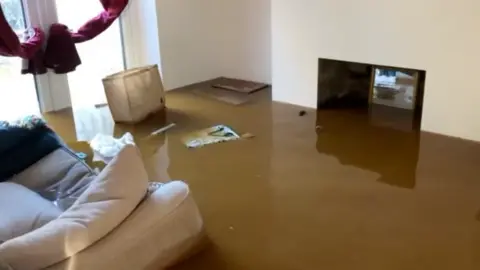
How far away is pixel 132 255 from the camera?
6.26ft

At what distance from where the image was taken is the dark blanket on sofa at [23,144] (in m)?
2.55

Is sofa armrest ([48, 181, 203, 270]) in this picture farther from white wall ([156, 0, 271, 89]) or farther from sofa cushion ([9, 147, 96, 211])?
white wall ([156, 0, 271, 89])

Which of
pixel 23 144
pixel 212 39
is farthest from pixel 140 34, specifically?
pixel 23 144

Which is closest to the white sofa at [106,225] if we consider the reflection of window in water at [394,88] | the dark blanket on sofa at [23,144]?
the dark blanket on sofa at [23,144]

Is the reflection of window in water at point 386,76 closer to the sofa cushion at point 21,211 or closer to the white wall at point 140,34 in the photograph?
the white wall at point 140,34

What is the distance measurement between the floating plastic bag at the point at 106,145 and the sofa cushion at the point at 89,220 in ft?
3.77

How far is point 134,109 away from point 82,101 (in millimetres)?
754

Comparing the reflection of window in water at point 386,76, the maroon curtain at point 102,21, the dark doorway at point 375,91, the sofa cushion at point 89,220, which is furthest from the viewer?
the maroon curtain at point 102,21

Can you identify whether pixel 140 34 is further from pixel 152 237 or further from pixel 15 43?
pixel 152 237

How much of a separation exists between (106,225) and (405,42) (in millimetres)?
2313

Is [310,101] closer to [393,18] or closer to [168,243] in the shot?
[393,18]

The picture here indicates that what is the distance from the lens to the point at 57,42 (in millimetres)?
3992

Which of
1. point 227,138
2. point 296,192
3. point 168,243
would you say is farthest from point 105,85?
point 168,243

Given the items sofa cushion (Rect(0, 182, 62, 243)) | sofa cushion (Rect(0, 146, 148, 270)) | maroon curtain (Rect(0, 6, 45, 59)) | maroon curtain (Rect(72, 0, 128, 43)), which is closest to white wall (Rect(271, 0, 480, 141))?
maroon curtain (Rect(72, 0, 128, 43))
